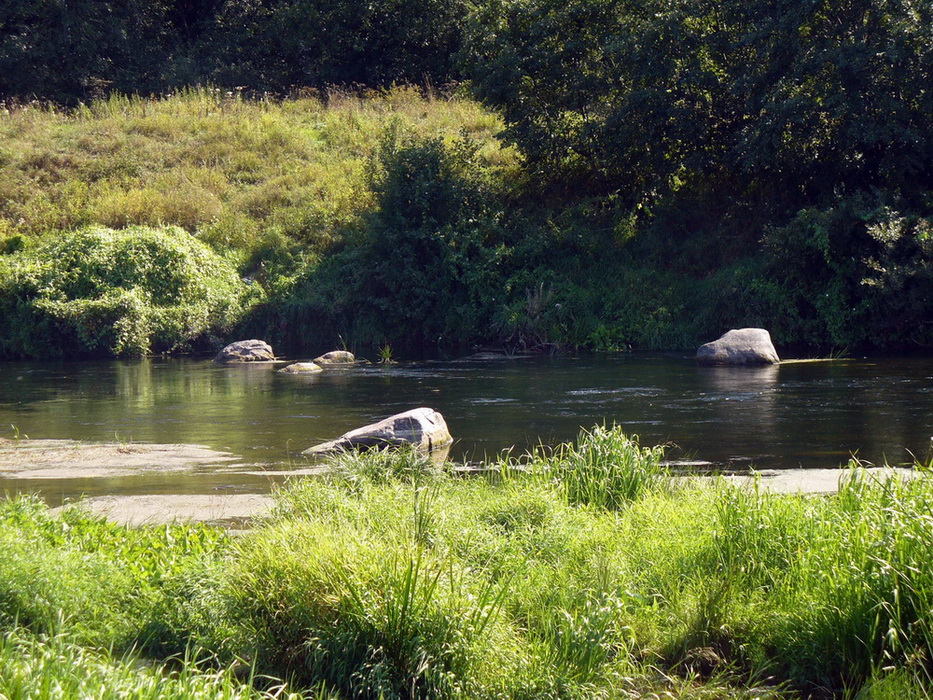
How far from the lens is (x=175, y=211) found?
1208 inches

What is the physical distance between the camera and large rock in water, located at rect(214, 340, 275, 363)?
24156mm

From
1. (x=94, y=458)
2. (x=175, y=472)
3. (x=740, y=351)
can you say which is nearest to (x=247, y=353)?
(x=740, y=351)

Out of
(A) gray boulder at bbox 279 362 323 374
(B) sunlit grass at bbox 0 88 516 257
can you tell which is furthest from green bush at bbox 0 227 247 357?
(A) gray boulder at bbox 279 362 323 374

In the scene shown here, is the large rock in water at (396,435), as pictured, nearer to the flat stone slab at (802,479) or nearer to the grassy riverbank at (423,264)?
the flat stone slab at (802,479)

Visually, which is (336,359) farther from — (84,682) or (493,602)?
(84,682)

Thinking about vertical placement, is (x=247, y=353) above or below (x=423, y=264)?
below

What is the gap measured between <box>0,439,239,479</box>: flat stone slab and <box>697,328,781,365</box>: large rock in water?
11.5 metres

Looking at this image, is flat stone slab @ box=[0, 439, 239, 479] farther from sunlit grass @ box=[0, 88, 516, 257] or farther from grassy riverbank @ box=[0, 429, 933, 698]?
sunlit grass @ box=[0, 88, 516, 257]

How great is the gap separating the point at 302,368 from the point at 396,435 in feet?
34.8

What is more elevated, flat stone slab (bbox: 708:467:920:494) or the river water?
the river water

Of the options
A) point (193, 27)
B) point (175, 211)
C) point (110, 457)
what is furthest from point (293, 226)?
point (193, 27)

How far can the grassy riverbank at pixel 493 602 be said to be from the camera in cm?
507

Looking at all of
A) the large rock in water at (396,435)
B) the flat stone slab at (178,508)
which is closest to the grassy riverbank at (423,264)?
the large rock in water at (396,435)

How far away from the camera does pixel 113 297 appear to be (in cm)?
2606
